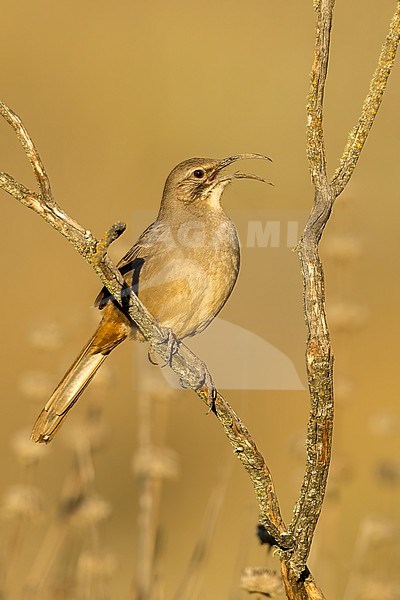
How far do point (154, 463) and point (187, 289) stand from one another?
3.23 feet

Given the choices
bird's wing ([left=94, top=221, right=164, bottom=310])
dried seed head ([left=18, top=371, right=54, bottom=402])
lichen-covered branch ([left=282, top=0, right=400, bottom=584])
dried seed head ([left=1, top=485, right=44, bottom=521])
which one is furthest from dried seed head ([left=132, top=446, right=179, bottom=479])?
lichen-covered branch ([left=282, top=0, right=400, bottom=584])

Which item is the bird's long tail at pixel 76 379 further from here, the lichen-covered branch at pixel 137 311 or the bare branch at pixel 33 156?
the bare branch at pixel 33 156

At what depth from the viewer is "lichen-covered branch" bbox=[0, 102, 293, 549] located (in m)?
2.41

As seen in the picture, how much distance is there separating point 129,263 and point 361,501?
449cm

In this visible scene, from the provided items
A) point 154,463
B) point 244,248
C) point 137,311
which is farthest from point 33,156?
point 154,463

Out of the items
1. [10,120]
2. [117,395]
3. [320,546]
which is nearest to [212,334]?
[320,546]

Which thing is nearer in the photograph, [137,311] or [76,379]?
[137,311]

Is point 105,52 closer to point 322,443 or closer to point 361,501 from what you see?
point 361,501

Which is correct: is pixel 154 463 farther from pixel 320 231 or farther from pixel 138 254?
pixel 320 231

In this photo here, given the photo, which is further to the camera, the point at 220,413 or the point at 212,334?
the point at 212,334

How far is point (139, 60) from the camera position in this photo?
9195 millimetres

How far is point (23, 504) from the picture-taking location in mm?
4305

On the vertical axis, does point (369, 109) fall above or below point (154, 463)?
below

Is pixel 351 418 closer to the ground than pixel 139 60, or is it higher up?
closer to the ground
